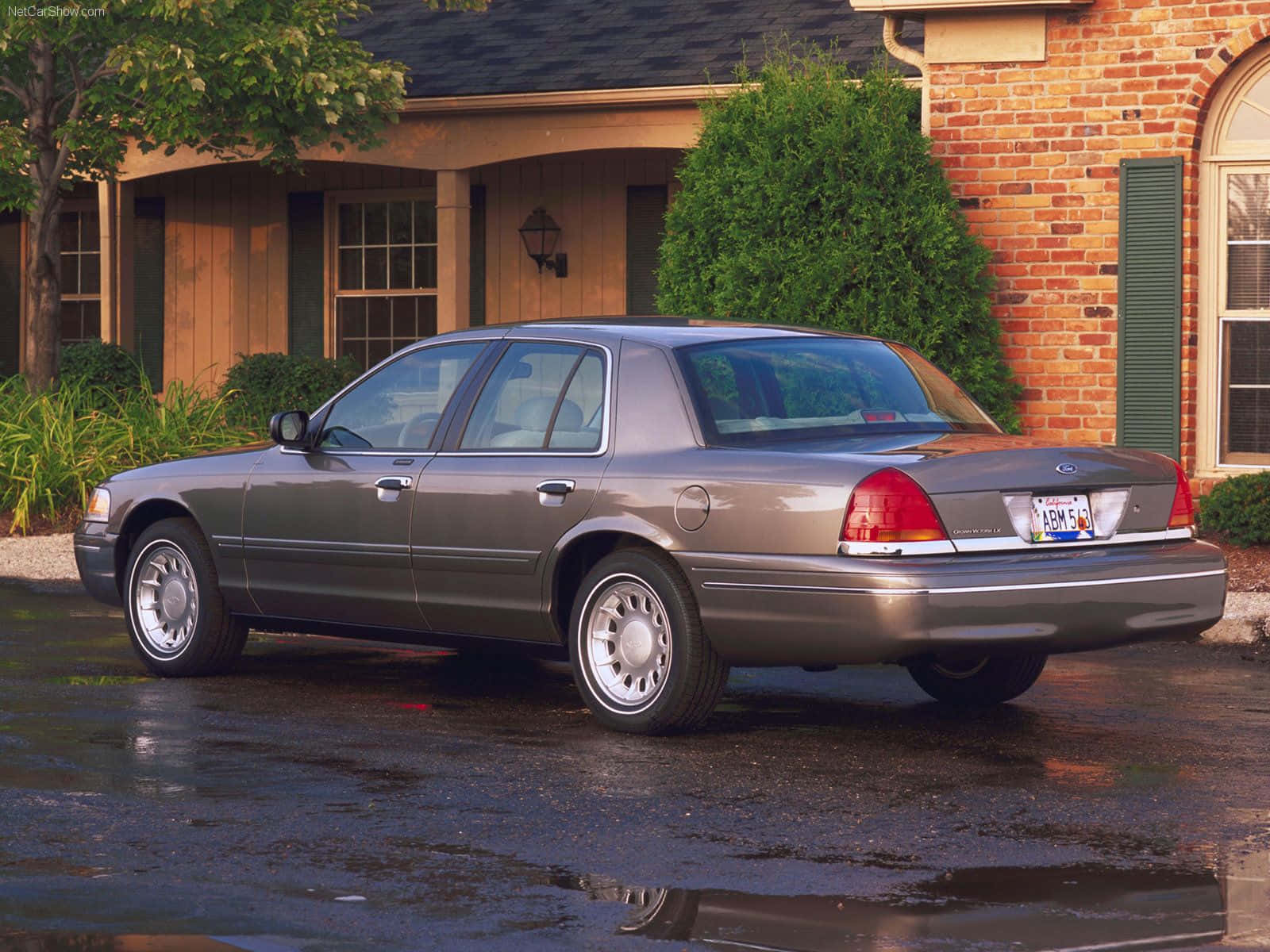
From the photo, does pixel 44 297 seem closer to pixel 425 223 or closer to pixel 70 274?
pixel 425 223

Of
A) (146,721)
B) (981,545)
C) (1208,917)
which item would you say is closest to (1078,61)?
(981,545)

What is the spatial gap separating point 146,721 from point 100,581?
192 centimetres

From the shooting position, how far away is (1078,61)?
13.9 meters

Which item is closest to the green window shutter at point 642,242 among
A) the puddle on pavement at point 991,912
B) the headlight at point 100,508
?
the headlight at point 100,508

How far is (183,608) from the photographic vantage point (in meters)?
9.05

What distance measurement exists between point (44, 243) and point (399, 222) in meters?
4.19

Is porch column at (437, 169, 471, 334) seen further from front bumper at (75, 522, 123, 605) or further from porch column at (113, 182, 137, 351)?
front bumper at (75, 522, 123, 605)

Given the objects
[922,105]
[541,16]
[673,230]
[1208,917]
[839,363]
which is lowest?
[1208,917]

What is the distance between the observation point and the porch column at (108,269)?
782 inches

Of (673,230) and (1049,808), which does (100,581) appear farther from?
(673,230)

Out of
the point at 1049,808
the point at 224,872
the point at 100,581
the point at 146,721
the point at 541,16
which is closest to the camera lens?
the point at 224,872

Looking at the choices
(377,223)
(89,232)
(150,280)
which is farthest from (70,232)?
(377,223)

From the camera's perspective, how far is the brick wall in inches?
535

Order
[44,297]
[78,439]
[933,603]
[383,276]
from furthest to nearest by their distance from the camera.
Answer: [383,276]
[44,297]
[78,439]
[933,603]
